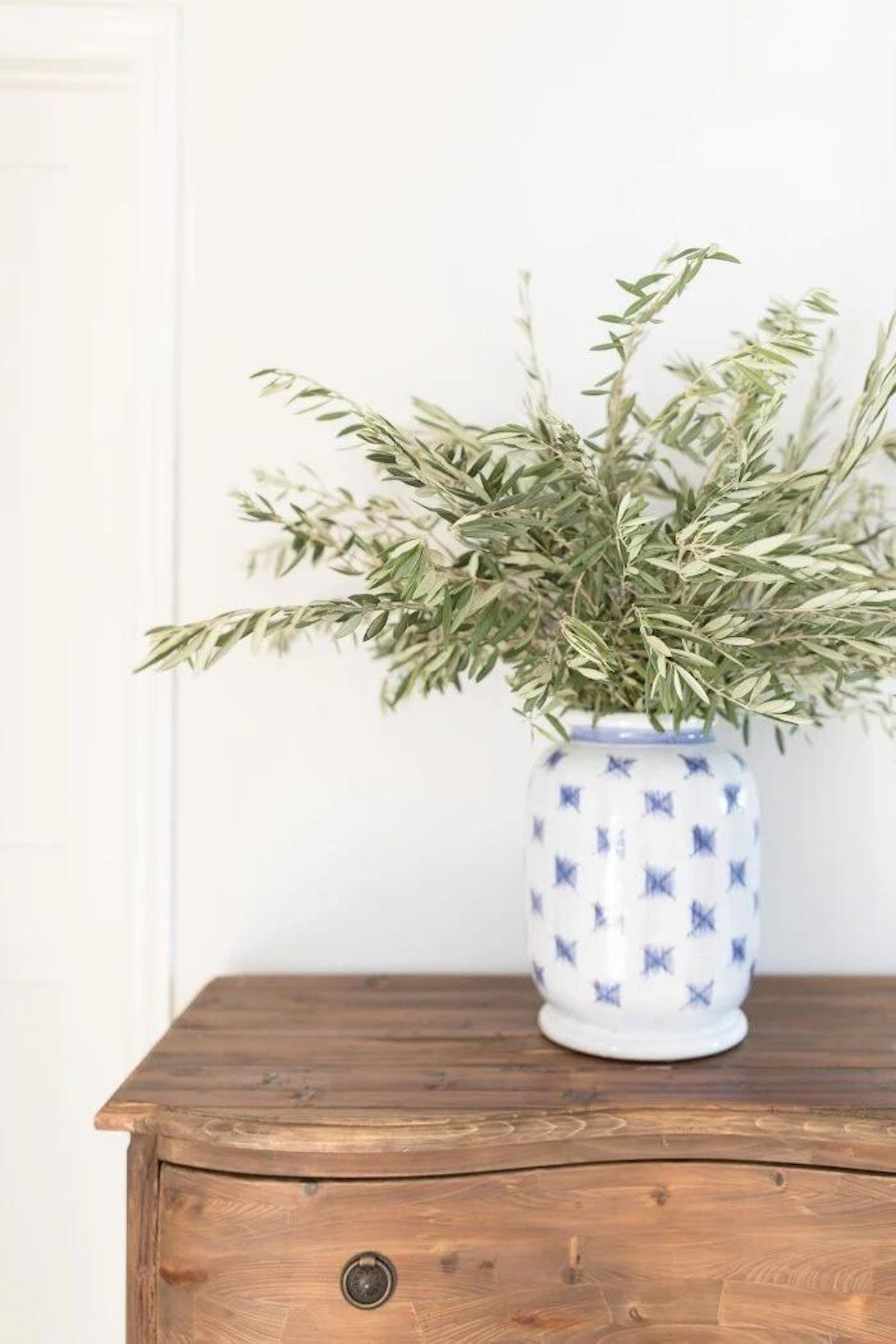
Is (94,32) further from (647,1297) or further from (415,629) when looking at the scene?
(647,1297)

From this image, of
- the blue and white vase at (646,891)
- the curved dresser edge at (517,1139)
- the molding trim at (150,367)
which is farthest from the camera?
the molding trim at (150,367)

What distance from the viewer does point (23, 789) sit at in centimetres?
134

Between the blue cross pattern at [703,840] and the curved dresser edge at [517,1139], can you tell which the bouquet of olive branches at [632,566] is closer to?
the blue cross pattern at [703,840]

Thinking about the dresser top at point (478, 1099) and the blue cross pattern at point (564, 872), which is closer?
the dresser top at point (478, 1099)

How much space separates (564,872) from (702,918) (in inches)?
4.9

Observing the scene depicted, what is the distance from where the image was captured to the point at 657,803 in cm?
96

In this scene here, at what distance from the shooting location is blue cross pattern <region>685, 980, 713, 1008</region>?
96 centimetres

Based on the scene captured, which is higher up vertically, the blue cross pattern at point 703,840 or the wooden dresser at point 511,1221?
the blue cross pattern at point 703,840

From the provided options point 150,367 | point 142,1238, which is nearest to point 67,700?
point 150,367

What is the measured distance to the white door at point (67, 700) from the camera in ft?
4.31

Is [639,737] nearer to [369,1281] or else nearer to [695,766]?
[695,766]

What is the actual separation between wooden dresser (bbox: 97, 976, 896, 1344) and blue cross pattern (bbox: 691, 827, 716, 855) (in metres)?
0.20

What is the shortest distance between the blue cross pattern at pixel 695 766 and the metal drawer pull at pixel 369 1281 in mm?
472

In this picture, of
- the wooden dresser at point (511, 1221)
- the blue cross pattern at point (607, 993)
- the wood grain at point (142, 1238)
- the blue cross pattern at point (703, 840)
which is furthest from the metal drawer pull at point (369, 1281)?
the blue cross pattern at point (703, 840)
